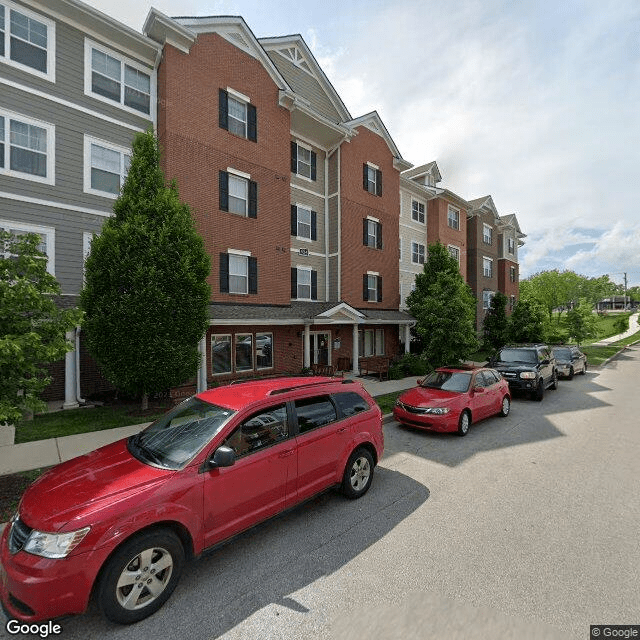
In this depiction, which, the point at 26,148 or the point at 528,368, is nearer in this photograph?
the point at 26,148

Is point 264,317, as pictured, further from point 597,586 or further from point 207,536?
point 597,586

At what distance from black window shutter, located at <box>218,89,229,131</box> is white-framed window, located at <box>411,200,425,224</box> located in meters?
15.5

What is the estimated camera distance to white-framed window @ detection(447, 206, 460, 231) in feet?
90.5

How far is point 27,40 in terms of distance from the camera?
11.2 metres

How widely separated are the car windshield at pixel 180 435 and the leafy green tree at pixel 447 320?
45.4 feet

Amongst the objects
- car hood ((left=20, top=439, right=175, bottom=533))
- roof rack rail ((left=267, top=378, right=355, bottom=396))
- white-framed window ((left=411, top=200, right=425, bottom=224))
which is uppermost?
white-framed window ((left=411, top=200, right=425, bottom=224))

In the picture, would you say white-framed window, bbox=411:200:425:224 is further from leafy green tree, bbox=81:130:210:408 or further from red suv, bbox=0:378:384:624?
red suv, bbox=0:378:384:624

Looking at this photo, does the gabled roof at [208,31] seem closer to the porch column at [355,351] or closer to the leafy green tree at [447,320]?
the leafy green tree at [447,320]

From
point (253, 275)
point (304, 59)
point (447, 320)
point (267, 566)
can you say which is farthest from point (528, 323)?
point (267, 566)

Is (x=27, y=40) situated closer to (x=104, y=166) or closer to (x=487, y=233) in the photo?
(x=104, y=166)

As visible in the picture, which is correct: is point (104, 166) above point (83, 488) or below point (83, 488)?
above

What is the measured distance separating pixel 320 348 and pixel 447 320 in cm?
682

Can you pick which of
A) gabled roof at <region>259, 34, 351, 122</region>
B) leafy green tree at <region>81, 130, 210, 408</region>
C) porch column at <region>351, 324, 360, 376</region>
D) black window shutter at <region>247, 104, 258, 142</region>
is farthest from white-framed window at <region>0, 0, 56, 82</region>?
porch column at <region>351, 324, 360, 376</region>

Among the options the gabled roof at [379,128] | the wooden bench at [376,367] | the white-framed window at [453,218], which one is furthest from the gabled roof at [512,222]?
the wooden bench at [376,367]
